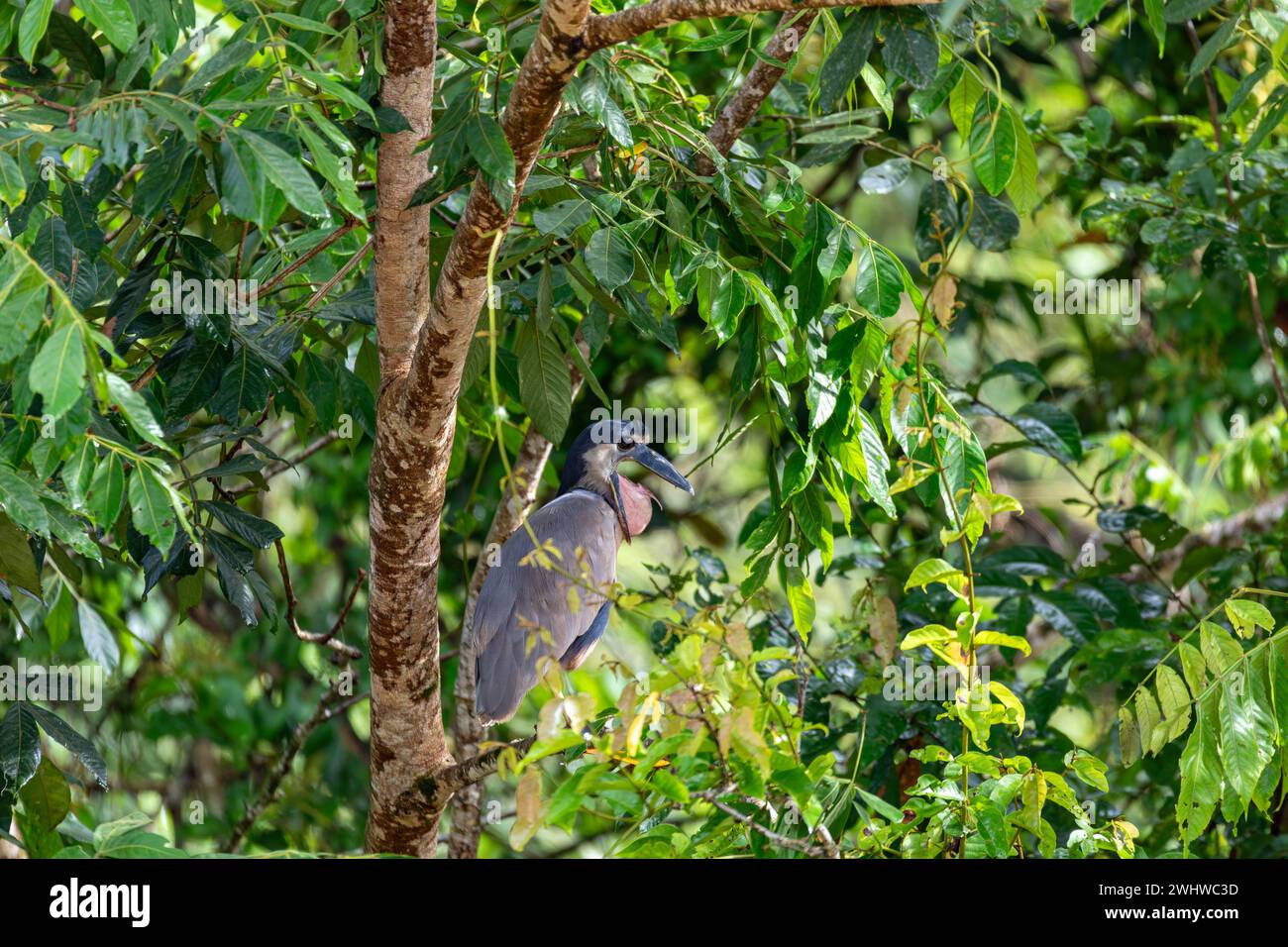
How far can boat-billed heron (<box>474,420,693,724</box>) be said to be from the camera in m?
3.64

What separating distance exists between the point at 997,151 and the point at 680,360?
903mm

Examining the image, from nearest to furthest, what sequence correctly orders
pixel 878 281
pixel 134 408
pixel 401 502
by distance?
pixel 134 408
pixel 878 281
pixel 401 502

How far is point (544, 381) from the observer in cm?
258

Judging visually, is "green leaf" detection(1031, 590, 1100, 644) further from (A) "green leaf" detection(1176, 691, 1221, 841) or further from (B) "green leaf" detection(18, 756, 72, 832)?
(B) "green leaf" detection(18, 756, 72, 832)

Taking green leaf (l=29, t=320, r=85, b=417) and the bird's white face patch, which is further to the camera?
the bird's white face patch

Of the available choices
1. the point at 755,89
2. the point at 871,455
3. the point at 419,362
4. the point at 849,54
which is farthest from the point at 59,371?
the point at 755,89

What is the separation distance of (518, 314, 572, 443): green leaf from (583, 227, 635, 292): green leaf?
406 mm

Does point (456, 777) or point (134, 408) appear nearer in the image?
point (134, 408)

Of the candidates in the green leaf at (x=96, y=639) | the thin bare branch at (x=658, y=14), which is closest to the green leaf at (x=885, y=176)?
the thin bare branch at (x=658, y=14)

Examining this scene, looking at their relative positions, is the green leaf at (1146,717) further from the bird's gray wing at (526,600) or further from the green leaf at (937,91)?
the bird's gray wing at (526,600)

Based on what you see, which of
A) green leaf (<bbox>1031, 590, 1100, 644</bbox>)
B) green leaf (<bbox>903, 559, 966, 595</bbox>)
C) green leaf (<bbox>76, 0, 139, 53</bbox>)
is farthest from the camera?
green leaf (<bbox>1031, 590, 1100, 644</bbox>)

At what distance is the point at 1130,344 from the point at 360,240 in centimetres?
392

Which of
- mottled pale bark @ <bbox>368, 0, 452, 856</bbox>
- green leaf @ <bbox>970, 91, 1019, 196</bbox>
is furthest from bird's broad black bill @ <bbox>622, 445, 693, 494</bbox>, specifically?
green leaf @ <bbox>970, 91, 1019, 196</bbox>

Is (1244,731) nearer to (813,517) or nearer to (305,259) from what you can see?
(813,517)
